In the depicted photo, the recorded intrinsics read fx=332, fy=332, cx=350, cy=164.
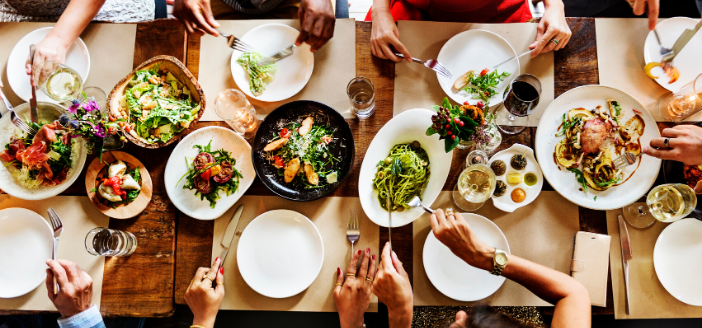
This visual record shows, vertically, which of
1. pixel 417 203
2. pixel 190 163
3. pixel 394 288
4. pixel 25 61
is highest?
pixel 25 61

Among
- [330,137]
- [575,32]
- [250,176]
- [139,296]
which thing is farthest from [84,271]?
[575,32]

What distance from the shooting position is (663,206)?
1.64m

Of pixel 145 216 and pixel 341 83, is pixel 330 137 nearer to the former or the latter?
pixel 341 83

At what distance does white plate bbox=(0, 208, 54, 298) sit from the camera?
170 centimetres

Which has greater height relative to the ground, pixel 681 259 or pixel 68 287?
pixel 681 259

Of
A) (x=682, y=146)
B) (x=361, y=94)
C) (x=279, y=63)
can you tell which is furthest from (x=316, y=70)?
(x=682, y=146)

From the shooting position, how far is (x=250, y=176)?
1.73 meters

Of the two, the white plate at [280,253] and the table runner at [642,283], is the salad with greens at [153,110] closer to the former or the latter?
the white plate at [280,253]

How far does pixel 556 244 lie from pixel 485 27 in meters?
1.23

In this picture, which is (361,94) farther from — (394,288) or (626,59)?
(626,59)

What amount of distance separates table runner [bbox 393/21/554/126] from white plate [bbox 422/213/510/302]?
637 millimetres

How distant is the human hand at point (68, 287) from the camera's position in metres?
1.62

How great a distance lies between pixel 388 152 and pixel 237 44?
0.99 m

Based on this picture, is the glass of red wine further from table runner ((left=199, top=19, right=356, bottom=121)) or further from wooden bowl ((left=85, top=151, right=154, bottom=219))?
wooden bowl ((left=85, top=151, right=154, bottom=219))
